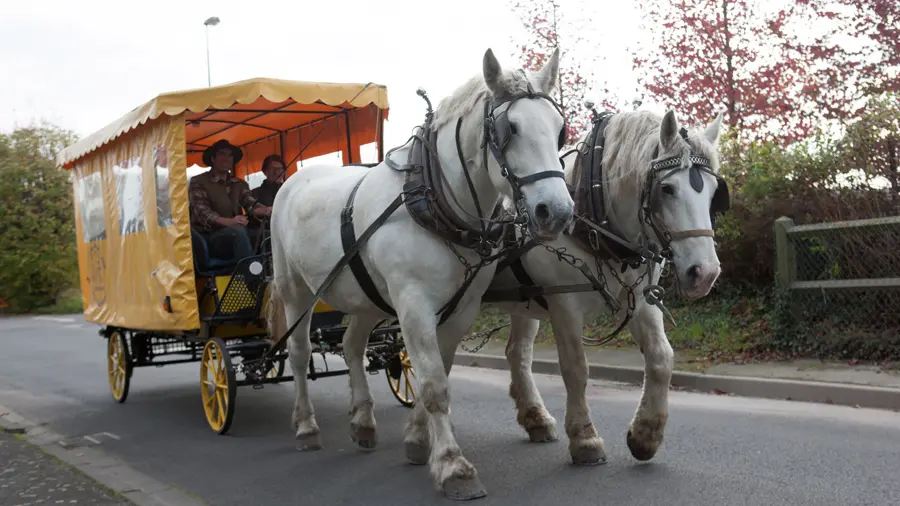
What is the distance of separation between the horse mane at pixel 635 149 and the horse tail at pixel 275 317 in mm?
3166

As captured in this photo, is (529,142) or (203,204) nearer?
(529,142)

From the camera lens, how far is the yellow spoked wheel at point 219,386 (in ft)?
22.1

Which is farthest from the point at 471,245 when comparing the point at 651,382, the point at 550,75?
the point at 651,382

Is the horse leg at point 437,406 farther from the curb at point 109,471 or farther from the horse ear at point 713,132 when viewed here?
the horse ear at point 713,132

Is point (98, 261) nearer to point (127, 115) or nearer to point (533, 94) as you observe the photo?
point (127, 115)

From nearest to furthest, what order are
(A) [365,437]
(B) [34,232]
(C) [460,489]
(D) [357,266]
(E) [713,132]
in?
1. (C) [460,489]
2. (E) [713,132]
3. (D) [357,266]
4. (A) [365,437]
5. (B) [34,232]

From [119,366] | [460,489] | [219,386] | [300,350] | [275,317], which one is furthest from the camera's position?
[119,366]

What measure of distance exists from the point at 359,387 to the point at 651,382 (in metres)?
2.27

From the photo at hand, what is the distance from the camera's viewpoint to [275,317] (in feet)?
23.3

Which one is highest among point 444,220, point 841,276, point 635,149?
point 635,149

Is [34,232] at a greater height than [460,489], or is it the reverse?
[34,232]

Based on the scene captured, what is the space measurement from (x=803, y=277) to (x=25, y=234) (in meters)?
29.2

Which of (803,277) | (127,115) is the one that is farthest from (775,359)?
(127,115)

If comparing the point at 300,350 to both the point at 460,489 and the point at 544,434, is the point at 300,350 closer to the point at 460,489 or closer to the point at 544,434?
the point at 544,434
